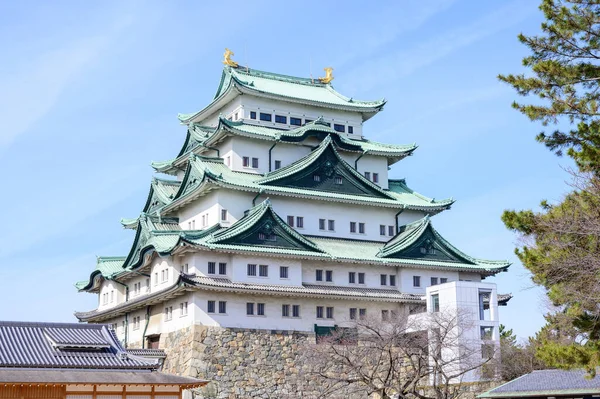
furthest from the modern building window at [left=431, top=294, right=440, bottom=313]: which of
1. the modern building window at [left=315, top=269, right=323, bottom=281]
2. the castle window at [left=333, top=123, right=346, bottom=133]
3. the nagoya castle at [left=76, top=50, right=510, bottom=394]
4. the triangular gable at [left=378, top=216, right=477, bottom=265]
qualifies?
the castle window at [left=333, top=123, right=346, bottom=133]

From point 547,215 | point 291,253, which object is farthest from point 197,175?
point 547,215

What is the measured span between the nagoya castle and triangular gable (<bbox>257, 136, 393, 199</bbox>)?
0.07 metres

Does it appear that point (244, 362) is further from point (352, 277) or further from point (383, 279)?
point (383, 279)

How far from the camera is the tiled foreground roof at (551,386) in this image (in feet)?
103

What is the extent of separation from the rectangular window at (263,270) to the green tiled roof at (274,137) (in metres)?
9.12

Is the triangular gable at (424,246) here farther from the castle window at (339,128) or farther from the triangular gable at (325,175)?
the castle window at (339,128)

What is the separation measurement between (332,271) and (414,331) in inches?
264

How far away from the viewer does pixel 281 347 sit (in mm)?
44188

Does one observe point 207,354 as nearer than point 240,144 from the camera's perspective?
Yes

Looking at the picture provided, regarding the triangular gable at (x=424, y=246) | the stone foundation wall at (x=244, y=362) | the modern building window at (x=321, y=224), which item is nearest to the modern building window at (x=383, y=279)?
the triangular gable at (x=424, y=246)

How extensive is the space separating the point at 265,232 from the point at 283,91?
13.2m

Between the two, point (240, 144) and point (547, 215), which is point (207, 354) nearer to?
point (240, 144)

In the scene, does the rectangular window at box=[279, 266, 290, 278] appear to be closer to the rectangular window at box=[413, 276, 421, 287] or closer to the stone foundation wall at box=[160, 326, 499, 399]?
the stone foundation wall at box=[160, 326, 499, 399]

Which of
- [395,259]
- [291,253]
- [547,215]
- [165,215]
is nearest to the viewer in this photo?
[547,215]
